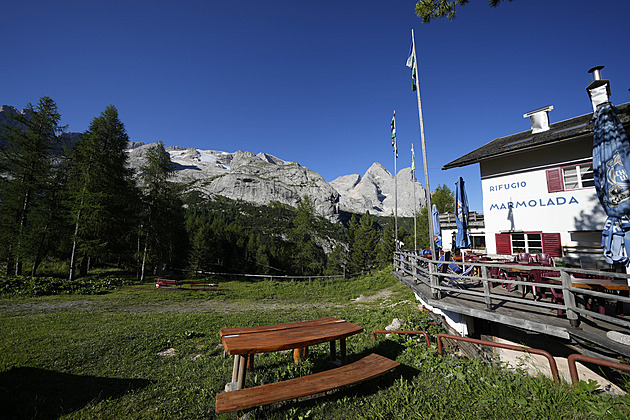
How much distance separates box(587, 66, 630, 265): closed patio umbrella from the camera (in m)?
5.31

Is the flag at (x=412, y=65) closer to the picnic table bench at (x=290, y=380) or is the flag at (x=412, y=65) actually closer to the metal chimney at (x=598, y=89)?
the metal chimney at (x=598, y=89)

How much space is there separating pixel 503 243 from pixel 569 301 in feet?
34.9

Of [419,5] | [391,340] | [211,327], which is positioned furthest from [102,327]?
[419,5]

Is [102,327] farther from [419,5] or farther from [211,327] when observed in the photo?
[419,5]

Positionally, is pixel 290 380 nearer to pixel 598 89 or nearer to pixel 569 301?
pixel 569 301

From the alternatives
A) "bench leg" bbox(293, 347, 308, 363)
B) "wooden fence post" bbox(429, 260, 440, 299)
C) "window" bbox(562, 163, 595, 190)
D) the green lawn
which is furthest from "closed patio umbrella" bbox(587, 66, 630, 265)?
"window" bbox(562, 163, 595, 190)

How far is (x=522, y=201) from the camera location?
13.4 metres

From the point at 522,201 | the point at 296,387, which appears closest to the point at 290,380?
the point at 296,387

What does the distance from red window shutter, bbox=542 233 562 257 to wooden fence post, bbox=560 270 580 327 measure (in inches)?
383

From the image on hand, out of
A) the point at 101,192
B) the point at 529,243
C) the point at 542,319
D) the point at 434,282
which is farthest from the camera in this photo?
the point at 101,192

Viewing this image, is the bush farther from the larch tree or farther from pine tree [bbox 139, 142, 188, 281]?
the larch tree

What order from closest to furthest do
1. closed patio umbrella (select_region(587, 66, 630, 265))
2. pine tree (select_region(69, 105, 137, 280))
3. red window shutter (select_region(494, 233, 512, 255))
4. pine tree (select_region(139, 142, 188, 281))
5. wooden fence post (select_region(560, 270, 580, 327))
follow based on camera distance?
wooden fence post (select_region(560, 270, 580, 327))
closed patio umbrella (select_region(587, 66, 630, 265))
red window shutter (select_region(494, 233, 512, 255))
pine tree (select_region(69, 105, 137, 280))
pine tree (select_region(139, 142, 188, 281))

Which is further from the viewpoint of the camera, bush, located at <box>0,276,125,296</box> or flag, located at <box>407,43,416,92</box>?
bush, located at <box>0,276,125,296</box>

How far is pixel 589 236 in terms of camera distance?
11391mm
